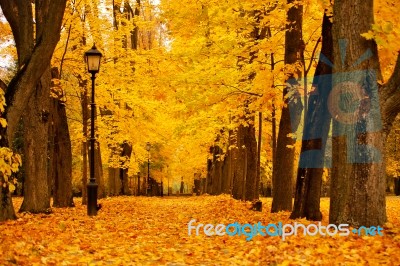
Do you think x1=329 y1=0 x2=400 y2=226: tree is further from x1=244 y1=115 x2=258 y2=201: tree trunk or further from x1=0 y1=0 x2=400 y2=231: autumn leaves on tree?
x1=244 y1=115 x2=258 y2=201: tree trunk

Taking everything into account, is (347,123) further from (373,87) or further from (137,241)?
(137,241)

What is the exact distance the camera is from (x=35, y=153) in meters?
13.4

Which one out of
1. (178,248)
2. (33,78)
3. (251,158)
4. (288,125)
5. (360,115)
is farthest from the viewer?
(251,158)

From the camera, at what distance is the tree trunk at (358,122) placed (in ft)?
24.9

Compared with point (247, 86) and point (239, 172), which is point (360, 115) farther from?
point (239, 172)

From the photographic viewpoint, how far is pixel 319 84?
35.1ft

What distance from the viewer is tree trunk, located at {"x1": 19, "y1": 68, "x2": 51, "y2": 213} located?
13.3m

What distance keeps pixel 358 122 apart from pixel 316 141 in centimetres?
350

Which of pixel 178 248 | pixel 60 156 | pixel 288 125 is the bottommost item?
pixel 178 248

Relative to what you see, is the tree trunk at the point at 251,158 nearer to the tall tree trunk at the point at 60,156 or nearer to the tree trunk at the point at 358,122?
the tall tree trunk at the point at 60,156

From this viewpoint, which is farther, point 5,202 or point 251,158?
point 251,158

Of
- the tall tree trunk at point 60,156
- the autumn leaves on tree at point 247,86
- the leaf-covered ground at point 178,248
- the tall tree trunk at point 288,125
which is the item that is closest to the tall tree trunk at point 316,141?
the autumn leaves on tree at point 247,86

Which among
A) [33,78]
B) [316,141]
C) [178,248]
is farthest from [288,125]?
[33,78]

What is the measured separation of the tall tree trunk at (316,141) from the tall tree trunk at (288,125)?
1.69m
